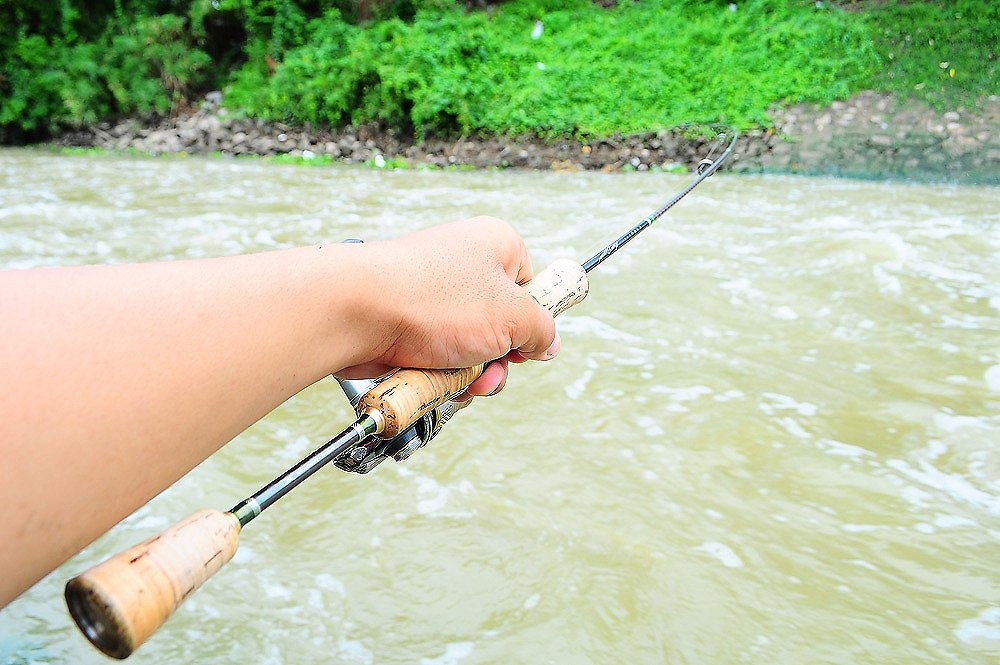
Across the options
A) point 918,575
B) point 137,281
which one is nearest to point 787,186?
point 918,575

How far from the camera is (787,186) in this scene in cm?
746

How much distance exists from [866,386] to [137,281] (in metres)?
2.60

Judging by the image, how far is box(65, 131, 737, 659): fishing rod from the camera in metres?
0.72

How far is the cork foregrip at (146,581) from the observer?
718 millimetres

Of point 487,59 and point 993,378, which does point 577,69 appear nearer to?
point 487,59

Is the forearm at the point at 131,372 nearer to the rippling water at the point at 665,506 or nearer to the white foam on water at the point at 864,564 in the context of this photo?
the rippling water at the point at 665,506

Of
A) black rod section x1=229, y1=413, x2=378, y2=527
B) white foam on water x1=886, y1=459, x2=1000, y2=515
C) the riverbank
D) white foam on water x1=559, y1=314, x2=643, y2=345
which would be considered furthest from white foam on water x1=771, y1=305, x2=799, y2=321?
the riverbank

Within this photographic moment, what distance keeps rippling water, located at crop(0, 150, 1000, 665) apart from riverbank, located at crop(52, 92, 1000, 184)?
184 inches

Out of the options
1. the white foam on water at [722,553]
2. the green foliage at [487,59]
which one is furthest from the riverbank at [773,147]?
the white foam on water at [722,553]

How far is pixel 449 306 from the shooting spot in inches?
49.8

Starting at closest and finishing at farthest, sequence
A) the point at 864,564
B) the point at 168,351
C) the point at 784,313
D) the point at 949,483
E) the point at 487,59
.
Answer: the point at 168,351 < the point at 864,564 < the point at 949,483 < the point at 784,313 < the point at 487,59

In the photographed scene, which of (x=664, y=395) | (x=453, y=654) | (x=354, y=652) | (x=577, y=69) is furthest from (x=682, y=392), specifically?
(x=577, y=69)

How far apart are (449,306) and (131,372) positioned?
544 mm

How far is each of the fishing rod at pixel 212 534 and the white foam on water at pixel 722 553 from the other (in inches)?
34.6
